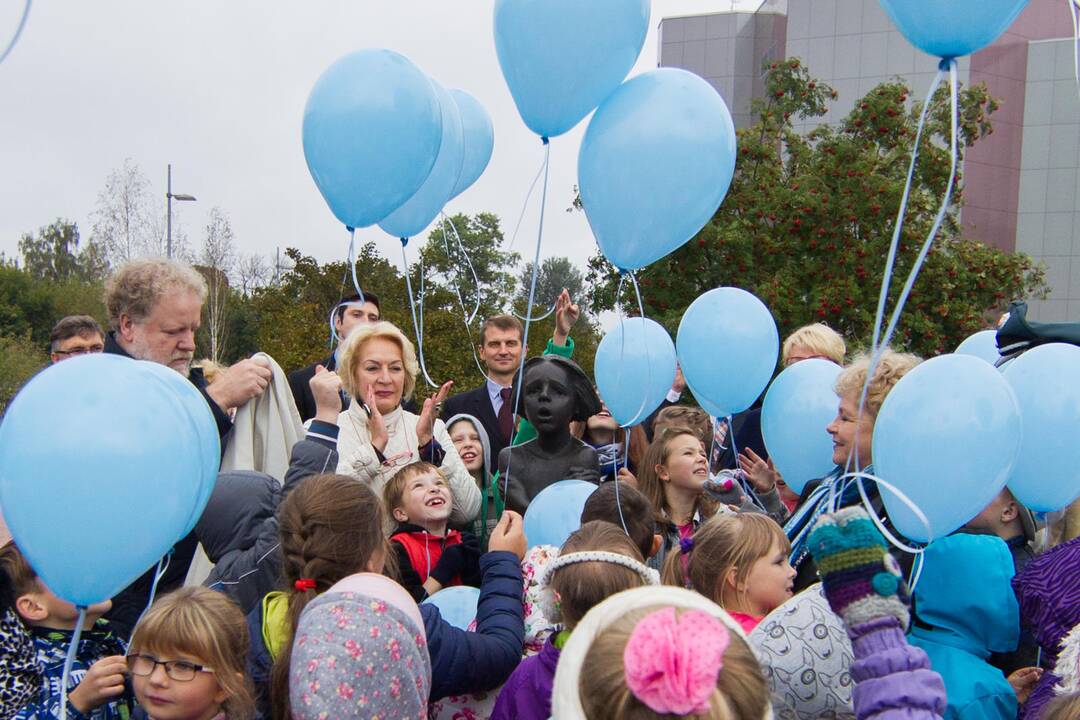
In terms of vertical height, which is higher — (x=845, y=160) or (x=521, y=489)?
(x=845, y=160)

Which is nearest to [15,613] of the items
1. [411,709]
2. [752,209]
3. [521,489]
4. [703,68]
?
[411,709]

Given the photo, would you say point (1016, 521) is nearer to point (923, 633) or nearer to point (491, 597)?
point (923, 633)

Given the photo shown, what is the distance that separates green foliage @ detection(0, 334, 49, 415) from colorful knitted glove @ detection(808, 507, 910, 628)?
83.2 feet

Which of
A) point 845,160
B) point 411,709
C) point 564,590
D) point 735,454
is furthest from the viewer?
point 845,160

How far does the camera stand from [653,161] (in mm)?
3119

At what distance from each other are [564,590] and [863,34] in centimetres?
2776

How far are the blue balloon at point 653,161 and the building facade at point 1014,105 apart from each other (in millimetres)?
24439

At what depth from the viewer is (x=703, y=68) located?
32.5 meters

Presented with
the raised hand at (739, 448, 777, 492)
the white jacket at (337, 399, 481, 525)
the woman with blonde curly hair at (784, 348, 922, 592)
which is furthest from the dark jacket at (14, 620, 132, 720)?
the raised hand at (739, 448, 777, 492)

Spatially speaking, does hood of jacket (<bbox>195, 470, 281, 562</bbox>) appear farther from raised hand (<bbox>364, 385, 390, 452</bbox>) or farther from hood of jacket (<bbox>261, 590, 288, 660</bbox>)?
raised hand (<bbox>364, 385, 390, 452</bbox>)

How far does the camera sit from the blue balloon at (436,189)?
4062 millimetres

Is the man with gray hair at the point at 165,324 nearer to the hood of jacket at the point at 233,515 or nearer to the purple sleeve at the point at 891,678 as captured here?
the hood of jacket at the point at 233,515

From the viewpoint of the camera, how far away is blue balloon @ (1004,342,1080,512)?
292 cm

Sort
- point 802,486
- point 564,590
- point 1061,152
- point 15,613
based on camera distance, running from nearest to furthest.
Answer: point 564,590 < point 15,613 < point 802,486 < point 1061,152
